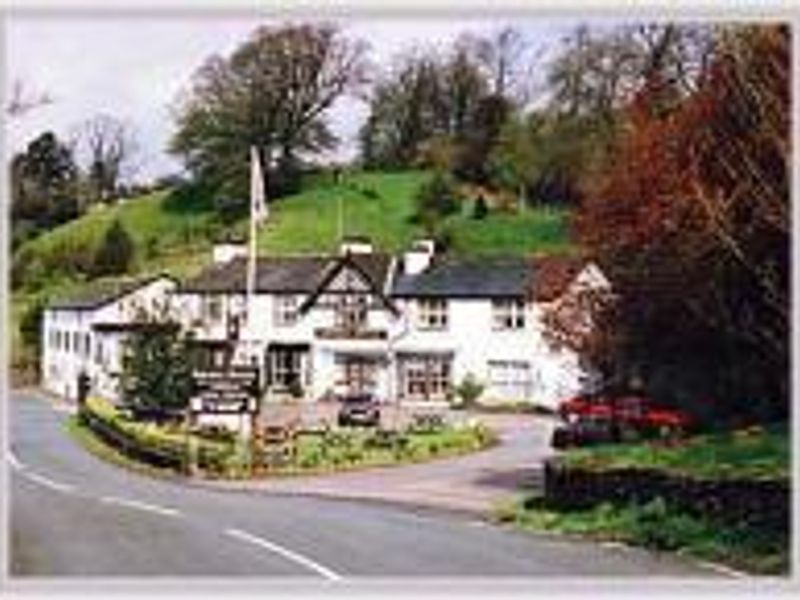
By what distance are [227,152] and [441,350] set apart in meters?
0.74

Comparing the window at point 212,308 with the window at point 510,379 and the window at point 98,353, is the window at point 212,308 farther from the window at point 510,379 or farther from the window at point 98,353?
the window at point 510,379

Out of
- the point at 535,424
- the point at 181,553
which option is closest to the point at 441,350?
the point at 535,424

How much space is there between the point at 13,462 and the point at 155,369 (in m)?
0.44

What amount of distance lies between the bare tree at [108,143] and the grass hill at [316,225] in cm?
11

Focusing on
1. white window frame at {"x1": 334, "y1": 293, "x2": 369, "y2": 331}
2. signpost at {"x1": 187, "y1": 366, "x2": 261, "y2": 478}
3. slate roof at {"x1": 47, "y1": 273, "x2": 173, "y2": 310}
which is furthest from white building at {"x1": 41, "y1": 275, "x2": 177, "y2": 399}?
white window frame at {"x1": 334, "y1": 293, "x2": 369, "y2": 331}

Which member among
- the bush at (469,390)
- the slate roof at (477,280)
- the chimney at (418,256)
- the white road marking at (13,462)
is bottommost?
the white road marking at (13,462)

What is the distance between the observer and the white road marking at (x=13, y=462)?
341 inches

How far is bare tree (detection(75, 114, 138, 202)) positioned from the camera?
8750mm

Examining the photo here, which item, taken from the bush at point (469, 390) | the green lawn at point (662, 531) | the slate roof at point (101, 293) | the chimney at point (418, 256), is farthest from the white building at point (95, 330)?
the green lawn at point (662, 531)

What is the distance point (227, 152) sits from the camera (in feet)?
29.1

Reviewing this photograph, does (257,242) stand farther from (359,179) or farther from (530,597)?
(530,597)

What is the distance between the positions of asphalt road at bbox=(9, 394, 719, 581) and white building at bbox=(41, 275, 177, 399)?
0.11 meters

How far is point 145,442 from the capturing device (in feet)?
29.0

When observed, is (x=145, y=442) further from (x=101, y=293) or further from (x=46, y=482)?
(x=101, y=293)
